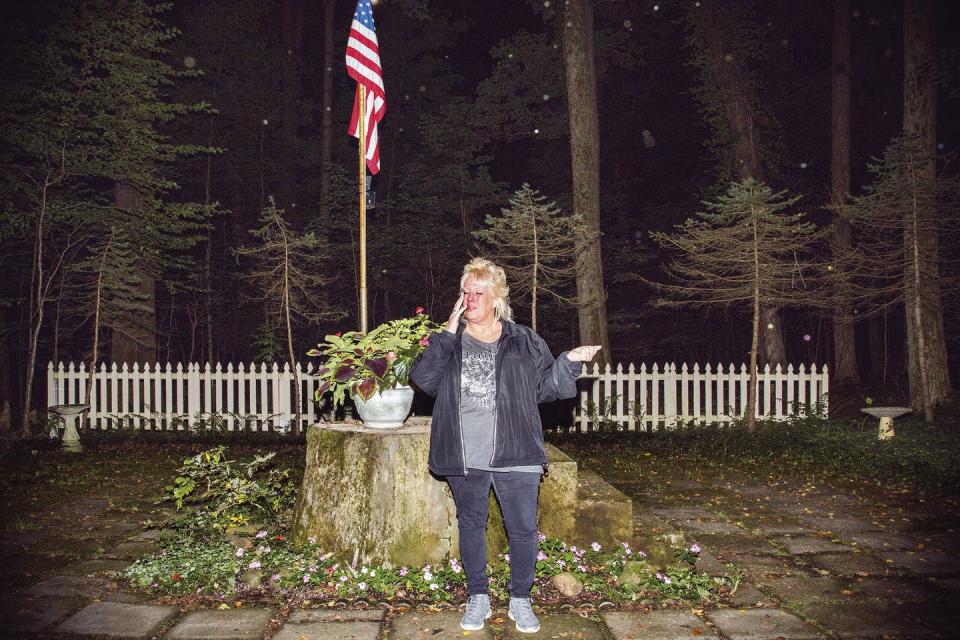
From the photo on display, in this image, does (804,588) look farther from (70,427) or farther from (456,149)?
(456,149)

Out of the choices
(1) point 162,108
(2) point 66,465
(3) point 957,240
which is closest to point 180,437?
Answer: (2) point 66,465

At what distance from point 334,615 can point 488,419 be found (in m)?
1.20

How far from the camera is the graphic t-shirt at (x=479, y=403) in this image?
3.21m

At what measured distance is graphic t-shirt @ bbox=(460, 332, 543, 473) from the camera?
3.21 metres

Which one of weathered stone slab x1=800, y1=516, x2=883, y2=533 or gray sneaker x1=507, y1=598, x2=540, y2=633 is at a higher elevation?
gray sneaker x1=507, y1=598, x2=540, y2=633

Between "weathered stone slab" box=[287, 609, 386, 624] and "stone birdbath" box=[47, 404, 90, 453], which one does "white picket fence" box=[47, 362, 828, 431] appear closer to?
"stone birdbath" box=[47, 404, 90, 453]

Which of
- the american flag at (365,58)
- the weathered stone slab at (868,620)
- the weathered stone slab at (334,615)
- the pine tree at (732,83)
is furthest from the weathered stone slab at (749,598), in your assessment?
the pine tree at (732,83)

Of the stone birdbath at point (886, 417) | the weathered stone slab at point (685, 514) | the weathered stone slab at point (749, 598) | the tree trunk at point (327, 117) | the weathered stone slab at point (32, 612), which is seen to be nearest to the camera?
the weathered stone slab at point (32, 612)

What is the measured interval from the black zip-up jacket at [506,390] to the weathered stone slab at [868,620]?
5.11 ft

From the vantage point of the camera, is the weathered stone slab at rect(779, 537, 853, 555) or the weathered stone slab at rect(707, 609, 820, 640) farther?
the weathered stone slab at rect(779, 537, 853, 555)

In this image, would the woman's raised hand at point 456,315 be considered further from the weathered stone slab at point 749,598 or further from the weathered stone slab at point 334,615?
the weathered stone slab at point 749,598

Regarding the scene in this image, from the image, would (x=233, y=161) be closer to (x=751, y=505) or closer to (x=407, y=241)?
(x=407, y=241)

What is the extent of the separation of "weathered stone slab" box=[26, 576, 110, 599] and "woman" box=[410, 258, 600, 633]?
203 centimetres

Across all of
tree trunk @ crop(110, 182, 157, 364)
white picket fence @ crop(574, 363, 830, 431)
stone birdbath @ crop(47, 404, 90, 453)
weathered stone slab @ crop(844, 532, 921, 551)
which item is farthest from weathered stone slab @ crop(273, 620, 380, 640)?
tree trunk @ crop(110, 182, 157, 364)
